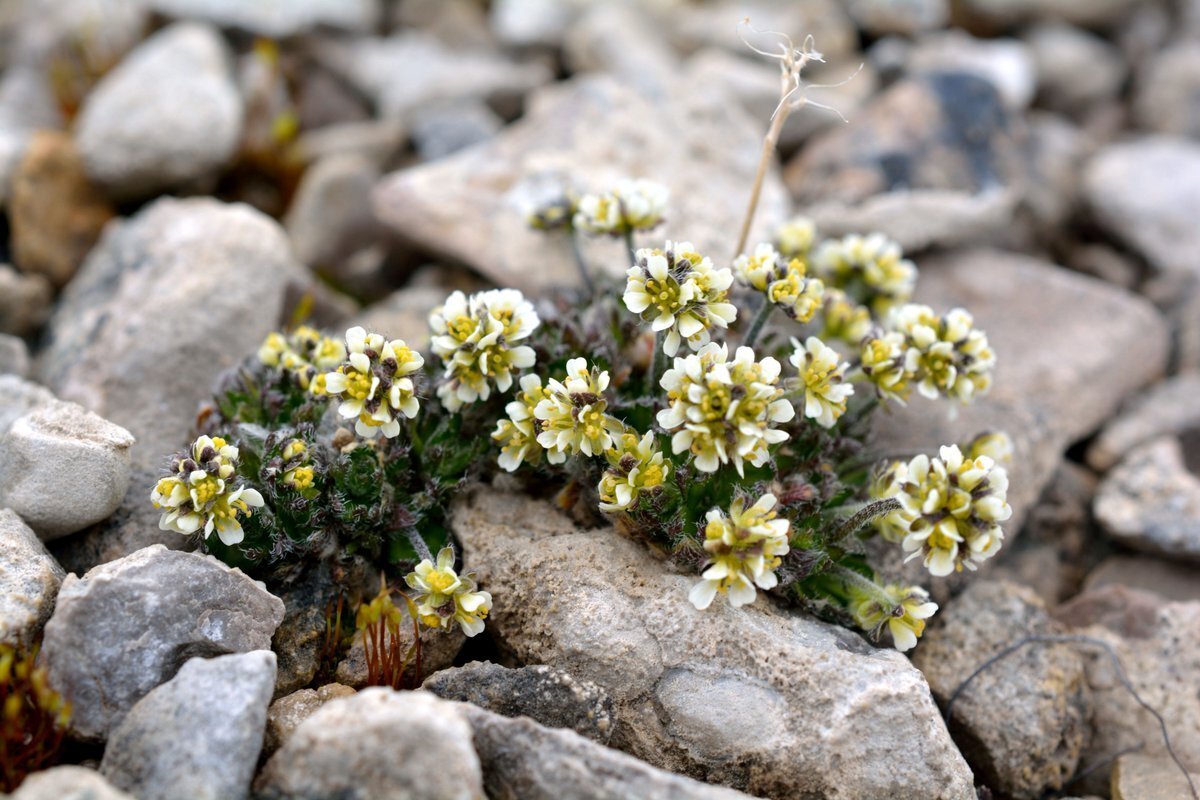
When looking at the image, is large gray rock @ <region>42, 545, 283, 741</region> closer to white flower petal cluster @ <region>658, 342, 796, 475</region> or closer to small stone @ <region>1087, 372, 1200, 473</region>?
white flower petal cluster @ <region>658, 342, 796, 475</region>

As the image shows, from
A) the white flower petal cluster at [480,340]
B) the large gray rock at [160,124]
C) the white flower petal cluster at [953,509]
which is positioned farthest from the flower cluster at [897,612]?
the large gray rock at [160,124]

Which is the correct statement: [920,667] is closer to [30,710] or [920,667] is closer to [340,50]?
[30,710]

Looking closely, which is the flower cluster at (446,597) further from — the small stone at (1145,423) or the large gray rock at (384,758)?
the small stone at (1145,423)

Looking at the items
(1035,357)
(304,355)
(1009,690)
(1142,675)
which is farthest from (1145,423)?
(304,355)

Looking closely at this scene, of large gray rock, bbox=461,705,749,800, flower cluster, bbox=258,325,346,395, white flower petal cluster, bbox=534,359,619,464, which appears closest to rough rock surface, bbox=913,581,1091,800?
large gray rock, bbox=461,705,749,800

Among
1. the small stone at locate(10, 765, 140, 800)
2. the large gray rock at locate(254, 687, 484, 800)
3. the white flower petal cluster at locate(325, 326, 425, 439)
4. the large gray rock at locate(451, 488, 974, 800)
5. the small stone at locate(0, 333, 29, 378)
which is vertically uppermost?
the white flower petal cluster at locate(325, 326, 425, 439)

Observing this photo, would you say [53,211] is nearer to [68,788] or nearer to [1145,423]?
[68,788]
